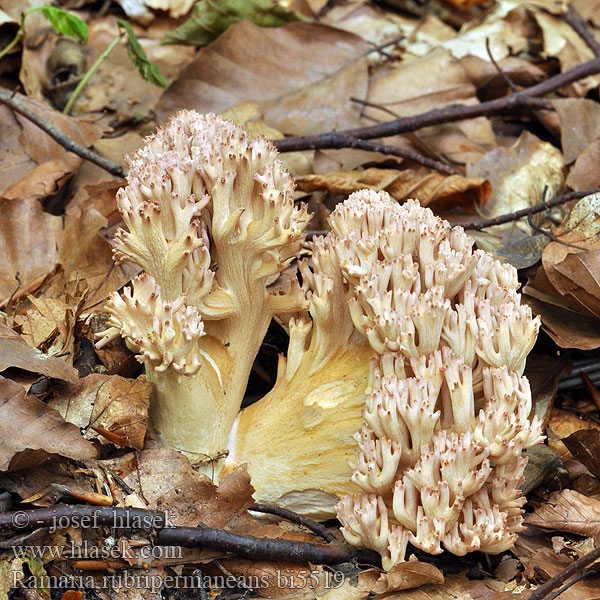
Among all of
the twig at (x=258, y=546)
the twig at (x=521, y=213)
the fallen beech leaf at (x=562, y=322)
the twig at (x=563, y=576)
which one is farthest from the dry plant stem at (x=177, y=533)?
the twig at (x=521, y=213)

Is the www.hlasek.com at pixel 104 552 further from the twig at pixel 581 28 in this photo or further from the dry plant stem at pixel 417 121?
the twig at pixel 581 28

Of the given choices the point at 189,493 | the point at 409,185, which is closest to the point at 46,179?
the point at 409,185

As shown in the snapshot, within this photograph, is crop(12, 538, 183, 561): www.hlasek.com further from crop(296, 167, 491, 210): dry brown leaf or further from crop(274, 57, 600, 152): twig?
crop(274, 57, 600, 152): twig

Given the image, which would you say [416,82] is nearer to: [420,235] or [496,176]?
[496,176]

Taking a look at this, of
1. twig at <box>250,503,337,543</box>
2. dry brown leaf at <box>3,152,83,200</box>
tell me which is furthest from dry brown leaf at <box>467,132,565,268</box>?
dry brown leaf at <box>3,152,83,200</box>

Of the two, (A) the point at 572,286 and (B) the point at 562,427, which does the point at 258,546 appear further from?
(A) the point at 572,286

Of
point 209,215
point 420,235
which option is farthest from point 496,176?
point 209,215
